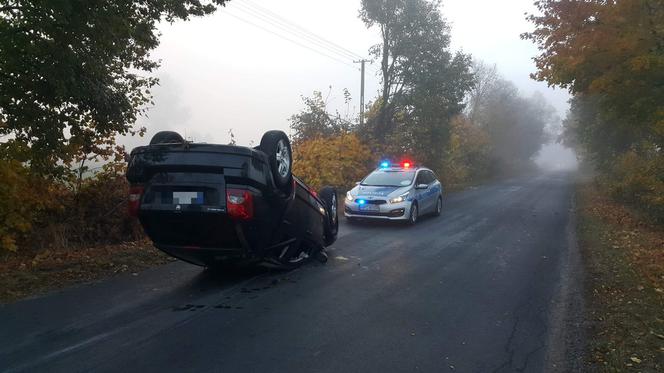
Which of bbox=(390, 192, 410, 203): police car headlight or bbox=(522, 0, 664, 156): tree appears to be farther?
bbox=(390, 192, 410, 203): police car headlight

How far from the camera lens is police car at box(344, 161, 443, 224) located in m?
12.9

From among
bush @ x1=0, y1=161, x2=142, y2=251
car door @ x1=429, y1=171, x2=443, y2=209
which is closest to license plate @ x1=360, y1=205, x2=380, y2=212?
car door @ x1=429, y1=171, x2=443, y2=209

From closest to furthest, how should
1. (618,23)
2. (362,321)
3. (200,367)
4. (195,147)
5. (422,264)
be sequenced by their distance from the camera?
(200,367) < (362,321) < (195,147) < (422,264) < (618,23)

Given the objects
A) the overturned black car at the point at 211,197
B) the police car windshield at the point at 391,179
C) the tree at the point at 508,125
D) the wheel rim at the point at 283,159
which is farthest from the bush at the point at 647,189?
the tree at the point at 508,125

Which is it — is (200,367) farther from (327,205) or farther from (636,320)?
(327,205)

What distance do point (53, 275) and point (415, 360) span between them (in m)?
5.35

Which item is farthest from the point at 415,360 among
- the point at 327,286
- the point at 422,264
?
the point at 422,264

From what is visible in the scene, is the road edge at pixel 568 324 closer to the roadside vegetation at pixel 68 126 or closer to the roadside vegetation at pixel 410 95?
the roadside vegetation at pixel 68 126

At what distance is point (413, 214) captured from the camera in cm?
1341

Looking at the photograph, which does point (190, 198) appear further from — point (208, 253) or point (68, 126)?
point (68, 126)

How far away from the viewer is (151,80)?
32.9 ft

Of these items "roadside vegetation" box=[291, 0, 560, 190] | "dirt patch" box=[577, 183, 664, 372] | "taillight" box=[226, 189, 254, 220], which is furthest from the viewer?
"roadside vegetation" box=[291, 0, 560, 190]

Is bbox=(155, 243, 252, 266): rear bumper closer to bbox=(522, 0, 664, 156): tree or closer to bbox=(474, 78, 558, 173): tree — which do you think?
bbox=(522, 0, 664, 156): tree

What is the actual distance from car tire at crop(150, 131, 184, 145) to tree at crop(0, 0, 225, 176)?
1564 millimetres
